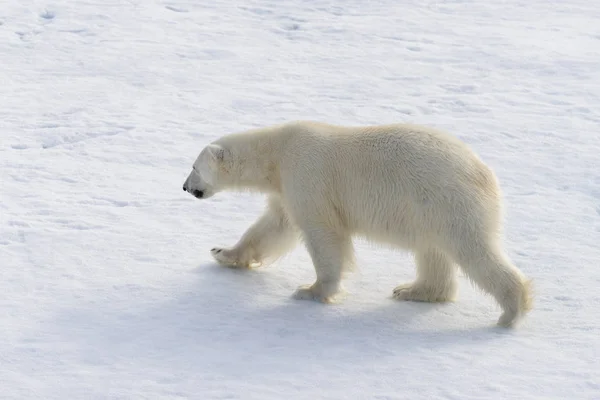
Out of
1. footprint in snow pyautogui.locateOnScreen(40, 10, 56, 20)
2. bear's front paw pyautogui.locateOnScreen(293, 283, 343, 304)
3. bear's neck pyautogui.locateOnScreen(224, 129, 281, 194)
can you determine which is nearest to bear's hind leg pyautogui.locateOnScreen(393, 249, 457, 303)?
bear's front paw pyautogui.locateOnScreen(293, 283, 343, 304)

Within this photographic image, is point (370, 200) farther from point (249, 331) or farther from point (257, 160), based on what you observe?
point (249, 331)

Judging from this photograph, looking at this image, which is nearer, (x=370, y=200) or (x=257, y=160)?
(x=370, y=200)

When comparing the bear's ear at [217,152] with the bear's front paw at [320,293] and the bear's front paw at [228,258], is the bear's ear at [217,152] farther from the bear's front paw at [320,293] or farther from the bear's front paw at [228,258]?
→ the bear's front paw at [320,293]

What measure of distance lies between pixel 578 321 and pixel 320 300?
4.69 feet

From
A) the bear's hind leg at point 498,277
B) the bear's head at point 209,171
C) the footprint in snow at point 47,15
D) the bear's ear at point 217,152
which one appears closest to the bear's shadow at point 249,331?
the bear's hind leg at point 498,277

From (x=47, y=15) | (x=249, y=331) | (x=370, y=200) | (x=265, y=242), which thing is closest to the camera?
(x=249, y=331)

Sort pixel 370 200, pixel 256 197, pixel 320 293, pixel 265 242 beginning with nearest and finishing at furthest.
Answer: pixel 370 200 < pixel 320 293 < pixel 265 242 < pixel 256 197

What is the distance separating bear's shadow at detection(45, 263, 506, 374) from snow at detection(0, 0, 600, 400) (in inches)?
0.7

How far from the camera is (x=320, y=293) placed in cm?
571

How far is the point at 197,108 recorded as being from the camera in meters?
9.42

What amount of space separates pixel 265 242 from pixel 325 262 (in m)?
0.59

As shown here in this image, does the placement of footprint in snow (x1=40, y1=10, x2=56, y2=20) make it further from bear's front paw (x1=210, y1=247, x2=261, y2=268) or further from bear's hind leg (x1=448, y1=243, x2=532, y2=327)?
bear's hind leg (x1=448, y1=243, x2=532, y2=327)

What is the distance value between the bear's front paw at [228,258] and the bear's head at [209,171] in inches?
15.3

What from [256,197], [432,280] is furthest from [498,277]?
[256,197]
